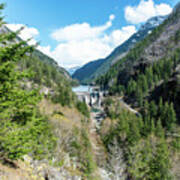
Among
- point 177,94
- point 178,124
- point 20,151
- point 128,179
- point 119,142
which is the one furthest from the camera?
point 177,94

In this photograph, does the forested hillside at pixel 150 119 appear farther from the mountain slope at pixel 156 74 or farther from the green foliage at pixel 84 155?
the green foliage at pixel 84 155

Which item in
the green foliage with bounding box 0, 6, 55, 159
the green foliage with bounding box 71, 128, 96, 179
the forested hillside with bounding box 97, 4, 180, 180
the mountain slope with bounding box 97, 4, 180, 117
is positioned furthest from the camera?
the mountain slope with bounding box 97, 4, 180, 117

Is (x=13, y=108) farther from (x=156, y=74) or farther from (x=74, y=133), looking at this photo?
(x=156, y=74)

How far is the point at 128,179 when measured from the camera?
42000mm

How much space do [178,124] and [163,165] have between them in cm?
3903

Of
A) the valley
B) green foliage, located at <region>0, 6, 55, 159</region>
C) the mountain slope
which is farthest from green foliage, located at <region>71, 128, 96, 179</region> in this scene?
the mountain slope

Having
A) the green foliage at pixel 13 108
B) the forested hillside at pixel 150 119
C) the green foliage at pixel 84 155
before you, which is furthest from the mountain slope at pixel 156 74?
the green foliage at pixel 13 108

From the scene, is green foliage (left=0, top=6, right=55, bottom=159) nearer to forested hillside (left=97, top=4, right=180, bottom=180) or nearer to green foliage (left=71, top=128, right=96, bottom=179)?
green foliage (left=71, top=128, right=96, bottom=179)

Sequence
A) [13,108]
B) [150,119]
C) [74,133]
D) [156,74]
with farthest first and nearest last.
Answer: [156,74] < [150,119] < [74,133] < [13,108]

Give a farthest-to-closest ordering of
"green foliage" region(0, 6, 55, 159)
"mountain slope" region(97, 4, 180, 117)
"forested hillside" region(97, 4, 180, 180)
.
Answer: "mountain slope" region(97, 4, 180, 117) < "forested hillside" region(97, 4, 180, 180) < "green foliage" region(0, 6, 55, 159)

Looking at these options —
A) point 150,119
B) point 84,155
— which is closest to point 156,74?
point 150,119

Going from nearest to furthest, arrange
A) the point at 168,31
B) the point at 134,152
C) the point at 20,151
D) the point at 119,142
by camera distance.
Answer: the point at 20,151 < the point at 134,152 < the point at 119,142 < the point at 168,31

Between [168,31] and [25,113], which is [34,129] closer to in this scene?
[25,113]

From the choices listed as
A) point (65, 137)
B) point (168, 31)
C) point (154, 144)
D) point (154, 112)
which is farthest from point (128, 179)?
point (168, 31)
